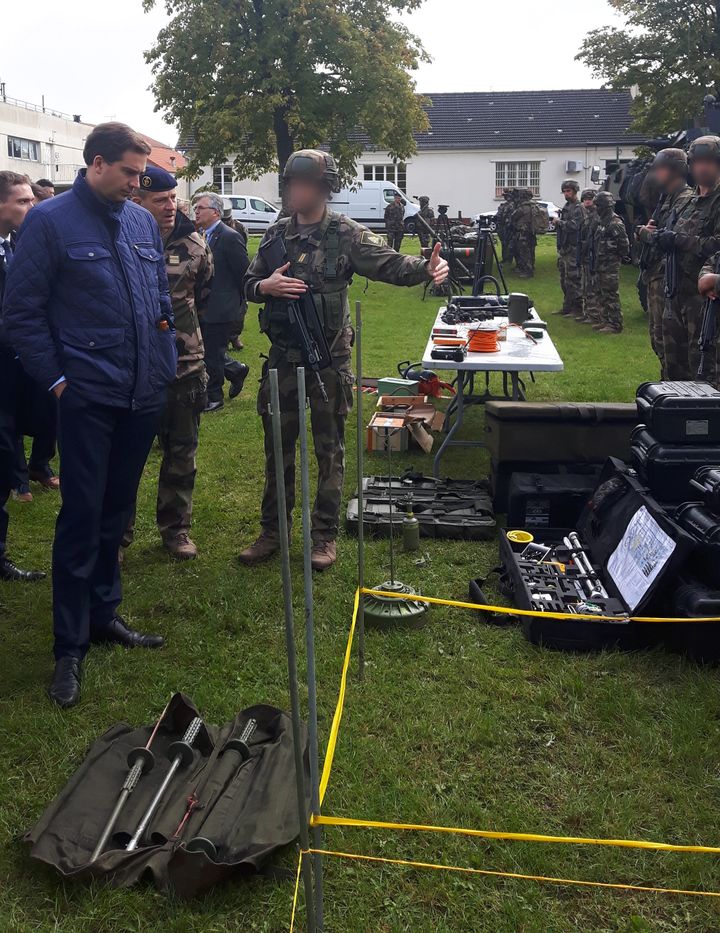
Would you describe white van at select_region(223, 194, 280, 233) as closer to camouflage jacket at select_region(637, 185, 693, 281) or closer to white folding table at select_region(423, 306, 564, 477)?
camouflage jacket at select_region(637, 185, 693, 281)

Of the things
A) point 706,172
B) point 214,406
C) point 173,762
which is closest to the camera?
point 173,762

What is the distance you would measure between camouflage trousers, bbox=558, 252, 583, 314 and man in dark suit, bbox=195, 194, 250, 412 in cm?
846

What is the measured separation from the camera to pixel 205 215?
8844mm

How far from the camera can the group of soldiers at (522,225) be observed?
20.1 m

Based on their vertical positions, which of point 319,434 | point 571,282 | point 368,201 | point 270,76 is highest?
point 270,76

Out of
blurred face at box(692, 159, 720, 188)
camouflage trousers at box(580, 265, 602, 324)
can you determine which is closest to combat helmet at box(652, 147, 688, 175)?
blurred face at box(692, 159, 720, 188)

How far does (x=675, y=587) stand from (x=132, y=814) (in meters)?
2.48

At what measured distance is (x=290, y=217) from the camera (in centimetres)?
510

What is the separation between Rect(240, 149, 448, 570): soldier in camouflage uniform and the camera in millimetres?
4871

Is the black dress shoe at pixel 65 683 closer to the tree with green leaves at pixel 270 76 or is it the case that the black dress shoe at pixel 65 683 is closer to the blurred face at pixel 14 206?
the blurred face at pixel 14 206

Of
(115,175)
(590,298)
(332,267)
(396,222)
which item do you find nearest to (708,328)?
(332,267)

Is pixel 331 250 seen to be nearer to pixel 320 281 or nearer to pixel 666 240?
pixel 320 281

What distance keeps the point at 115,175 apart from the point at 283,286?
1.30m

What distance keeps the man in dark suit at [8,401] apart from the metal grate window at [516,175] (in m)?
39.3
